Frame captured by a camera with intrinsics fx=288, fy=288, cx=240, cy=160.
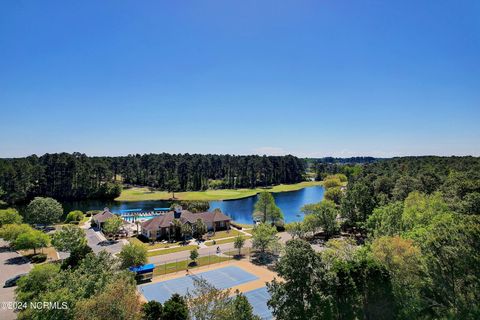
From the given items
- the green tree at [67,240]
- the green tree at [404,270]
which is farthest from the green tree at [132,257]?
the green tree at [404,270]

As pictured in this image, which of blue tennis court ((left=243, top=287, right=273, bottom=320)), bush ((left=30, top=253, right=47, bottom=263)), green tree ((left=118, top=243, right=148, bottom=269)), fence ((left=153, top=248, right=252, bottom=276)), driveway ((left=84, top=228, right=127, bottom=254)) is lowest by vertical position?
blue tennis court ((left=243, top=287, right=273, bottom=320))

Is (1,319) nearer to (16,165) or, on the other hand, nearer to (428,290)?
(428,290)

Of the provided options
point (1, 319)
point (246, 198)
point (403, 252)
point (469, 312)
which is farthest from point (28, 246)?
point (246, 198)

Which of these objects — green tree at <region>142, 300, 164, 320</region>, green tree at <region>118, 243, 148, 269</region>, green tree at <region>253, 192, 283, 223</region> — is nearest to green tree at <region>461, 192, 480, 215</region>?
green tree at <region>253, 192, 283, 223</region>

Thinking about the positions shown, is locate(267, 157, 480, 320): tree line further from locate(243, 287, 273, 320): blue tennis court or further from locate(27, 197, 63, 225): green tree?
locate(27, 197, 63, 225): green tree

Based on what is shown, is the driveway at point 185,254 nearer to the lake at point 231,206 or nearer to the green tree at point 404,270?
the green tree at point 404,270

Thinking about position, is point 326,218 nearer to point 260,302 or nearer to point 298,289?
point 260,302

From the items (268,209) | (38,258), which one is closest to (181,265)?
(38,258)
